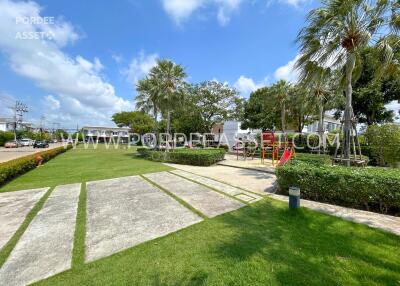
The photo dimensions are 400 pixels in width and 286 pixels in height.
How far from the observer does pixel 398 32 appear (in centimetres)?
599

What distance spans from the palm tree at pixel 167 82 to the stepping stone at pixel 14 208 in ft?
36.2

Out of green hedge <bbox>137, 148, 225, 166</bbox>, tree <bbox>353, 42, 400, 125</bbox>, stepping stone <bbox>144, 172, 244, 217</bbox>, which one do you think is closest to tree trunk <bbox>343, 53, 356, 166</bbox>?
stepping stone <bbox>144, 172, 244, 217</bbox>

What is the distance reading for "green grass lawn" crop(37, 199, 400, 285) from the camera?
100 inches

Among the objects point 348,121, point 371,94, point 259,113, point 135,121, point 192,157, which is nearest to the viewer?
point 348,121

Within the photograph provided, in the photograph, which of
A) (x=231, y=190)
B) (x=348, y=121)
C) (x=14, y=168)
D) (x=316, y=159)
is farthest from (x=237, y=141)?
(x=14, y=168)

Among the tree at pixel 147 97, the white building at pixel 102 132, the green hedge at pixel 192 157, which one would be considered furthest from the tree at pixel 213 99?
the white building at pixel 102 132

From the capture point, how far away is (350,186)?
4906 mm

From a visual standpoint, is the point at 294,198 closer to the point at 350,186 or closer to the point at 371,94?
the point at 350,186

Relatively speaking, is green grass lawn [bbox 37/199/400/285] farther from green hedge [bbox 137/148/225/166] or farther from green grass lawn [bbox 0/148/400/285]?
green hedge [bbox 137/148/225/166]

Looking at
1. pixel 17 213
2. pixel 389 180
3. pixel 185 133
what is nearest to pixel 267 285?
pixel 389 180

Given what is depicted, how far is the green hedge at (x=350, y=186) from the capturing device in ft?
14.8

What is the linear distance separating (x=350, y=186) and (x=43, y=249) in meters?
6.28

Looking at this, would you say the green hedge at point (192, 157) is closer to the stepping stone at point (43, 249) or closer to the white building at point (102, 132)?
the stepping stone at point (43, 249)

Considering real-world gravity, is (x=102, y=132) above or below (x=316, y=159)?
above
